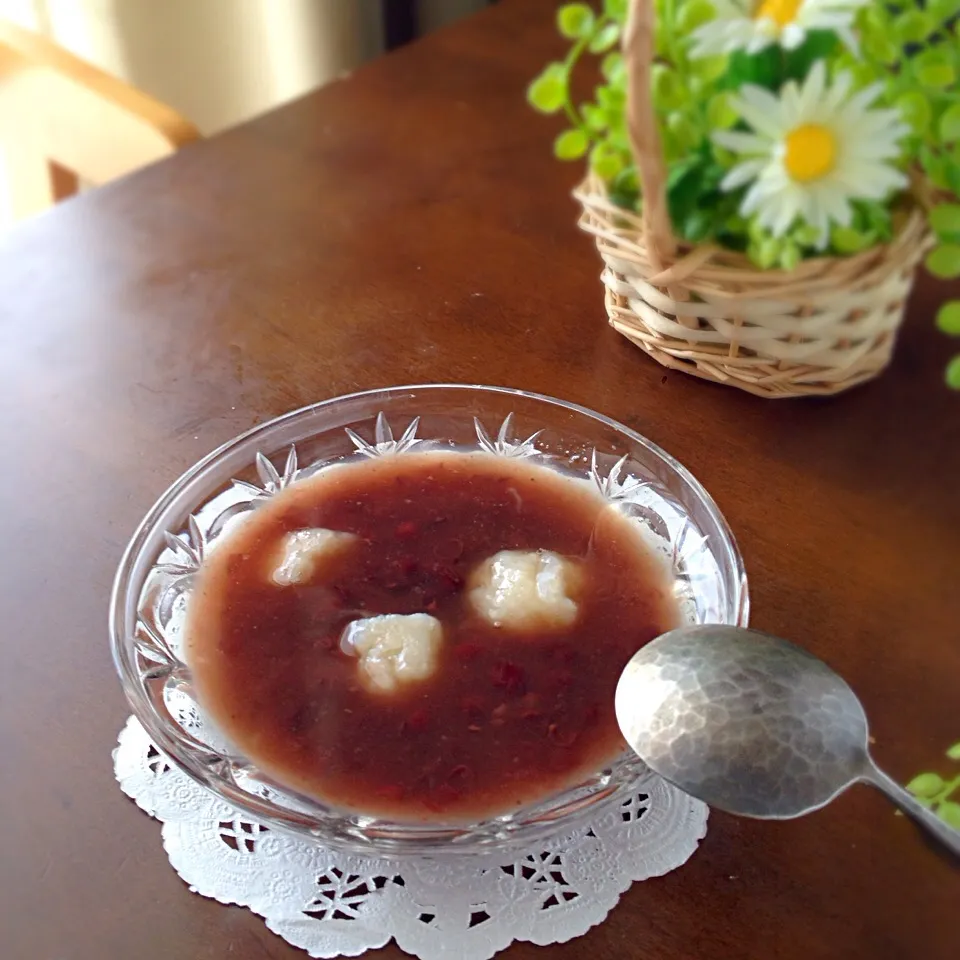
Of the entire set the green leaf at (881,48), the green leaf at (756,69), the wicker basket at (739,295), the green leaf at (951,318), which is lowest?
the wicker basket at (739,295)

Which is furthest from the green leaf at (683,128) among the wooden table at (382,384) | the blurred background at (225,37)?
the blurred background at (225,37)

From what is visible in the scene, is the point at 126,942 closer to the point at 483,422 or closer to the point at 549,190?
the point at 483,422

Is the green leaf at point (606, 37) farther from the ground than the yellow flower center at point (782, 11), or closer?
closer

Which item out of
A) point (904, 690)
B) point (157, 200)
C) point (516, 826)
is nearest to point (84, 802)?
point (516, 826)

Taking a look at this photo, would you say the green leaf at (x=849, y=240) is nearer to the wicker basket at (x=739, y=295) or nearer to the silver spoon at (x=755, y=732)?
the wicker basket at (x=739, y=295)

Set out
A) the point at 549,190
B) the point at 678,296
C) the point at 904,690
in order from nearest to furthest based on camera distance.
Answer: the point at 904,690 < the point at 678,296 < the point at 549,190

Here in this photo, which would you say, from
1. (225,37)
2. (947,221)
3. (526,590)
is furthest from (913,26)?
(225,37)

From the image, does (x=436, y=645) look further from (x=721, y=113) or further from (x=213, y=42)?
(x=213, y=42)
